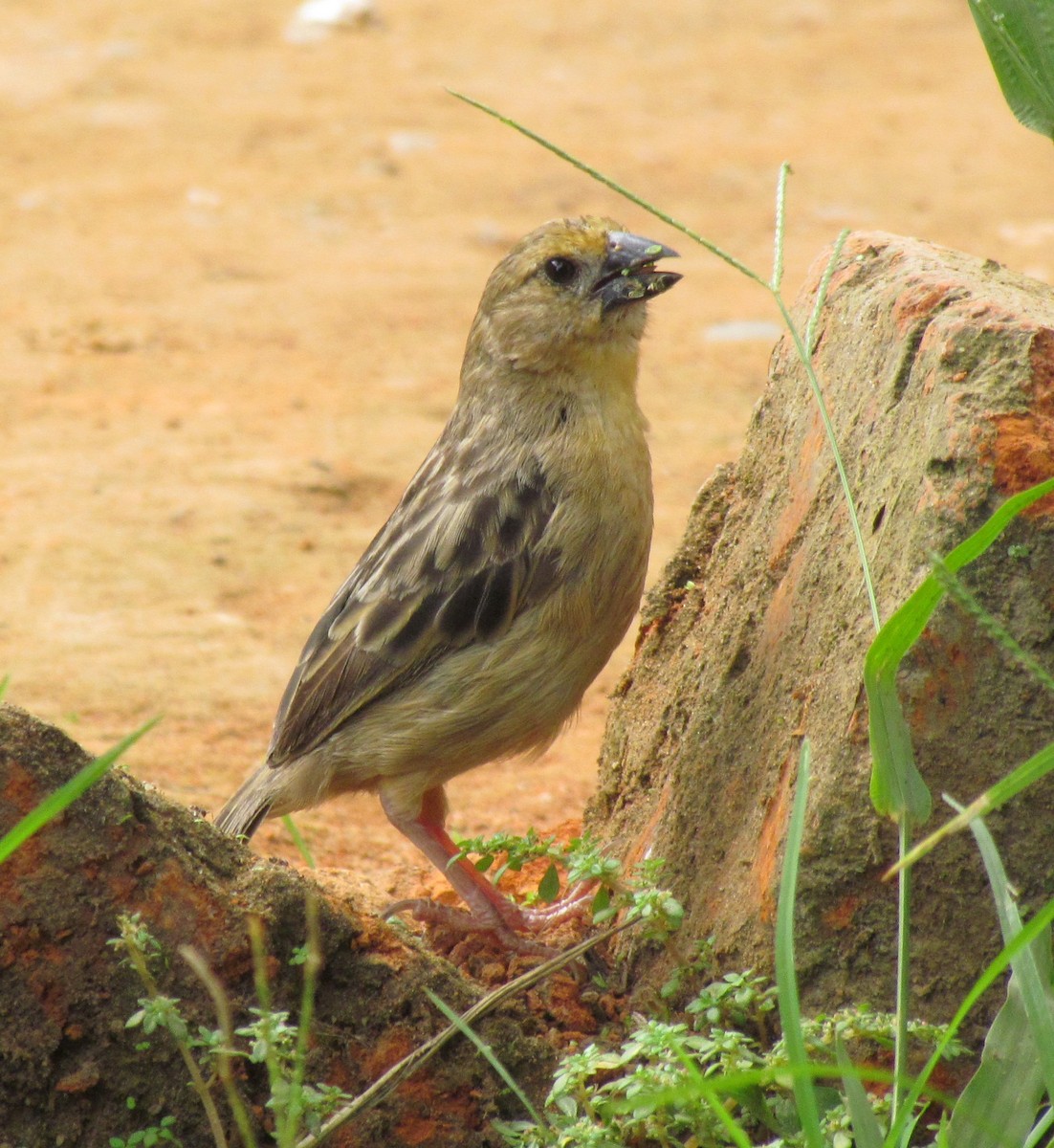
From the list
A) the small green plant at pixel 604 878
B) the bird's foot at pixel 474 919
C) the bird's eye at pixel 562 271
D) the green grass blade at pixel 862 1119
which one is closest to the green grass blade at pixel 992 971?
the green grass blade at pixel 862 1119

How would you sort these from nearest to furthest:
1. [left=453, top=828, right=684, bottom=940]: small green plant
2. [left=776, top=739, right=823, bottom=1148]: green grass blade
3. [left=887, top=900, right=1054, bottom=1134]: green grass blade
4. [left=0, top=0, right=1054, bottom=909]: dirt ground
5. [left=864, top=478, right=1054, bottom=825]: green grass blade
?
[left=887, top=900, right=1054, bottom=1134]: green grass blade, [left=776, top=739, right=823, bottom=1148]: green grass blade, [left=864, top=478, right=1054, bottom=825]: green grass blade, [left=453, top=828, right=684, bottom=940]: small green plant, [left=0, top=0, right=1054, bottom=909]: dirt ground

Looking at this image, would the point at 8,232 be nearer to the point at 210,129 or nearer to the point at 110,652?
the point at 210,129

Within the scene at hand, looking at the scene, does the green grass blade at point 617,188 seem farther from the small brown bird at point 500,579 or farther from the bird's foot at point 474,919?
the bird's foot at point 474,919

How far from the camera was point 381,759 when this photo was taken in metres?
4.34

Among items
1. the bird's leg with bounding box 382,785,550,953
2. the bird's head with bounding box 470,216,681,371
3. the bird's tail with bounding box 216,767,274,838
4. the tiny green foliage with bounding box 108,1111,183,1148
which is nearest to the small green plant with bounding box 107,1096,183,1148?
the tiny green foliage with bounding box 108,1111,183,1148

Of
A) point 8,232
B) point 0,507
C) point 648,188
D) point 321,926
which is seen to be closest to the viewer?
point 321,926

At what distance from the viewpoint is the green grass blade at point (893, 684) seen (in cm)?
244

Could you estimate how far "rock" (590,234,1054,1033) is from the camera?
2852 millimetres

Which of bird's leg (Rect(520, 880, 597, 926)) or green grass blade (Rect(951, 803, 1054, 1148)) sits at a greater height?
green grass blade (Rect(951, 803, 1054, 1148))

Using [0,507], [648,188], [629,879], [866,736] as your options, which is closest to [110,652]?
[0,507]

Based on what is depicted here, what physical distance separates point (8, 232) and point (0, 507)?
423 centimetres

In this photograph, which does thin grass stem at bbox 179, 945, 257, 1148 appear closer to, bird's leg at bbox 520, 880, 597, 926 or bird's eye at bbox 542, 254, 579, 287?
bird's leg at bbox 520, 880, 597, 926

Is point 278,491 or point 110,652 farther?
point 278,491

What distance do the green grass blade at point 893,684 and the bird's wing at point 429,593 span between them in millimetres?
1678
